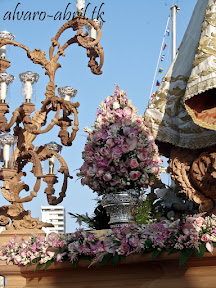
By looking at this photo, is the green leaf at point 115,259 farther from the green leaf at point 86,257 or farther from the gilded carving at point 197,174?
the gilded carving at point 197,174

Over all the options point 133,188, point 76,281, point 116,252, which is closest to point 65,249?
point 76,281

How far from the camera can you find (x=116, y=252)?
2658 millimetres

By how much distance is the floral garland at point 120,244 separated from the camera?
8.02ft

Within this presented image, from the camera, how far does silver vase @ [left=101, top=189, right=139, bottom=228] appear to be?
304 centimetres

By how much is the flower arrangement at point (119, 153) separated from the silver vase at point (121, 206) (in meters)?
0.05

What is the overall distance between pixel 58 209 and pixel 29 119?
0.99 metres

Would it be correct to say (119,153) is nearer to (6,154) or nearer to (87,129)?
(87,129)

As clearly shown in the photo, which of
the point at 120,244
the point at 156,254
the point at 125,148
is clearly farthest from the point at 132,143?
the point at 156,254

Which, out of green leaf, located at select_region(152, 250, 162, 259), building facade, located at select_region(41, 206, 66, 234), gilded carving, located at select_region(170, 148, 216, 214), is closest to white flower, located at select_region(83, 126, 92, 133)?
gilded carving, located at select_region(170, 148, 216, 214)

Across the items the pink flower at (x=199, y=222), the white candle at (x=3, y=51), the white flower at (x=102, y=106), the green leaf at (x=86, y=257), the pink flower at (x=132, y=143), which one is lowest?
the green leaf at (x=86, y=257)

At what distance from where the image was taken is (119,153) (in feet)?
10.0

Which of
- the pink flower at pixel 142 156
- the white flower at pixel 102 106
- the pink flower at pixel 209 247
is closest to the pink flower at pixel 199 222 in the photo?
the pink flower at pixel 209 247

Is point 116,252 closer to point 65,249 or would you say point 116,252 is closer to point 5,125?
point 65,249

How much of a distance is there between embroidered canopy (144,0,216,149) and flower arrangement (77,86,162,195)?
17cm
